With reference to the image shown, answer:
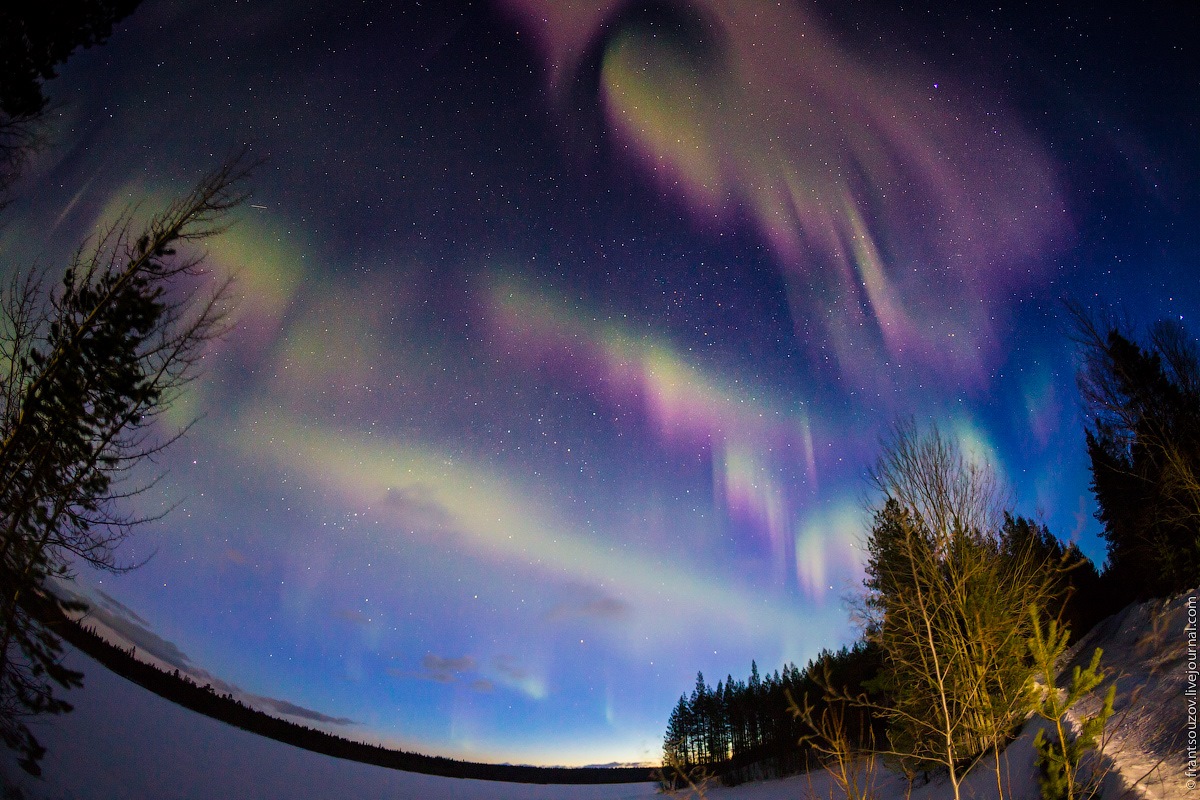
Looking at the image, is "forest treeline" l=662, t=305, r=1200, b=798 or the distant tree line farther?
the distant tree line

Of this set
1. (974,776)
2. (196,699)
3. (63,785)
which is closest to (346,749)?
(196,699)

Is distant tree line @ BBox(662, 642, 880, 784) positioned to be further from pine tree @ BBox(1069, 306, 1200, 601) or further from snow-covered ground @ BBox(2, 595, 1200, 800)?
pine tree @ BBox(1069, 306, 1200, 601)

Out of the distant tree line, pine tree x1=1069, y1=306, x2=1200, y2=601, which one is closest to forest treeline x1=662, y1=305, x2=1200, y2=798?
pine tree x1=1069, y1=306, x2=1200, y2=601

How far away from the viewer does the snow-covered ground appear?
32.4ft

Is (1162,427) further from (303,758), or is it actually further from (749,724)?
(303,758)

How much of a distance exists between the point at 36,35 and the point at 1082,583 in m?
52.5

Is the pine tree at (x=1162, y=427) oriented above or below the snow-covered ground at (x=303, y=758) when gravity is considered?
above

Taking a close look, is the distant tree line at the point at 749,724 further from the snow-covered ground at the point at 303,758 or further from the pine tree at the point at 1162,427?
the pine tree at the point at 1162,427

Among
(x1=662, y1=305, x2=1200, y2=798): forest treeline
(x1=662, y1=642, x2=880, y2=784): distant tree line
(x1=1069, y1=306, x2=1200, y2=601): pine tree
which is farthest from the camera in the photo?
(x1=662, y1=642, x2=880, y2=784): distant tree line

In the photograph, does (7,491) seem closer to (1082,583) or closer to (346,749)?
(1082,583)

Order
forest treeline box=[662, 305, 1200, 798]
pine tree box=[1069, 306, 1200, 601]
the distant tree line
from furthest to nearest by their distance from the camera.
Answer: the distant tree line < pine tree box=[1069, 306, 1200, 601] < forest treeline box=[662, 305, 1200, 798]

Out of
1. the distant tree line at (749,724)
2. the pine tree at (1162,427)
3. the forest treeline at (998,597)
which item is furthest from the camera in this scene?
the distant tree line at (749,724)

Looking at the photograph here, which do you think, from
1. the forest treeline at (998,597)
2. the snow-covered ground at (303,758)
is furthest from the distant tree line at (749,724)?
the forest treeline at (998,597)

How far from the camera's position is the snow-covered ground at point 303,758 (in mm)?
9875
